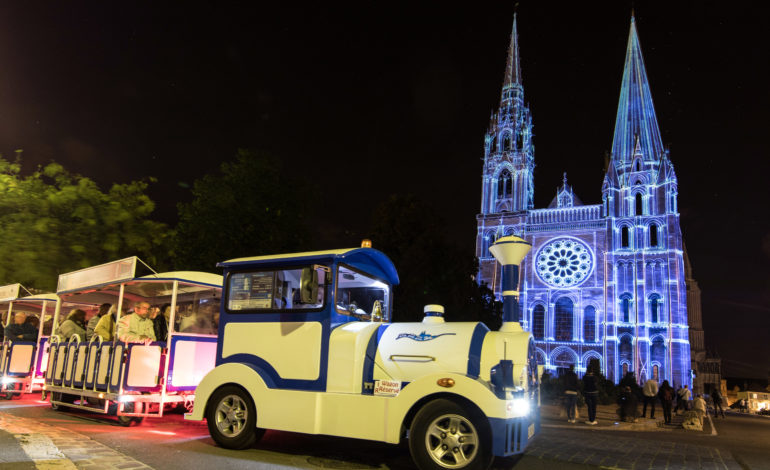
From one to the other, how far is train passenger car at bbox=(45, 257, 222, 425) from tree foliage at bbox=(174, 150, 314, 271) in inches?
384

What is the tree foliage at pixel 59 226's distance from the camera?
1620cm

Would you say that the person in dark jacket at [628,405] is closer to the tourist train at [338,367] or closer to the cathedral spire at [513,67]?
the tourist train at [338,367]

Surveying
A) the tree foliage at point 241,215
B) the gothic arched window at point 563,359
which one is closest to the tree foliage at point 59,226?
the tree foliage at point 241,215

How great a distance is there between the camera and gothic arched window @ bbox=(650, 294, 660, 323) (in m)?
51.3

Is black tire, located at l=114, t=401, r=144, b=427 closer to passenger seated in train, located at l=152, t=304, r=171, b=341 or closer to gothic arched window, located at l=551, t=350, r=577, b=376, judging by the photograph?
passenger seated in train, located at l=152, t=304, r=171, b=341

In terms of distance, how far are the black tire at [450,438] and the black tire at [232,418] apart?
230cm

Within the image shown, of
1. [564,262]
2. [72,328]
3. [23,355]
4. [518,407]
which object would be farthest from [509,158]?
[518,407]

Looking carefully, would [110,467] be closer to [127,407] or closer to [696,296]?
[127,407]

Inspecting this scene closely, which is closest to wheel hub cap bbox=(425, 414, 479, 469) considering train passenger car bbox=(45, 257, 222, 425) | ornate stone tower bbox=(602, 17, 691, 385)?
train passenger car bbox=(45, 257, 222, 425)

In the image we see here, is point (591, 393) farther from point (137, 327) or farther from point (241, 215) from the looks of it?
point (241, 215)

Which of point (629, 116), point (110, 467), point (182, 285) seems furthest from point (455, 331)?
point (629, 116)

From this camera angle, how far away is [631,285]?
5294 cm

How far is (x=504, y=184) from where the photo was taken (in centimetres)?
6231

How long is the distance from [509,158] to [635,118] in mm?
15244
